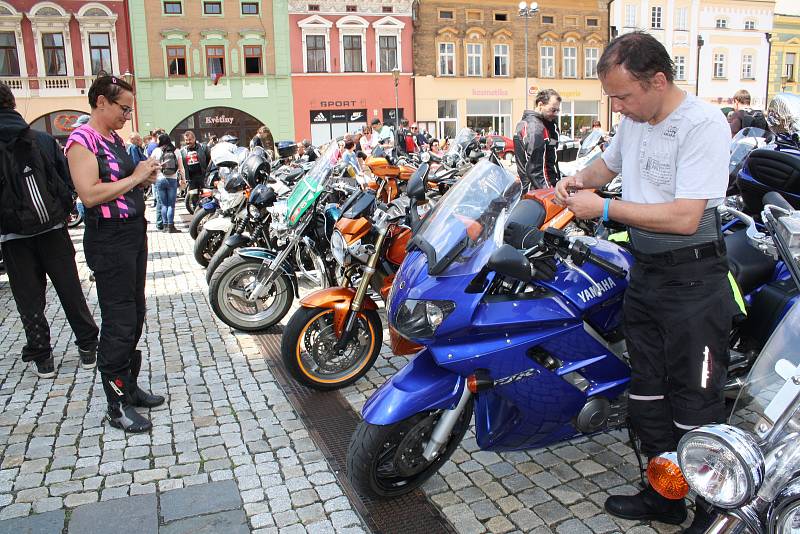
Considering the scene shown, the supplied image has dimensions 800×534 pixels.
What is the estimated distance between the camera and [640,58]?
2.35 m

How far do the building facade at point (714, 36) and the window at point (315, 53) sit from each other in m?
18.5

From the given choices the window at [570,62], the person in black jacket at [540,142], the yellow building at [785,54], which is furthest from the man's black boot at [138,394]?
the yellow building at [785,54]

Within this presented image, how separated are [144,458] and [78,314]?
5.67 feet

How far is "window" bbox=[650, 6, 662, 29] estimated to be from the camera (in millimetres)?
41906

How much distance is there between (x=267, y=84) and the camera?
33.5 meters

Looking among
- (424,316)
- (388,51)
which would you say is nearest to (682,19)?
(388,51)

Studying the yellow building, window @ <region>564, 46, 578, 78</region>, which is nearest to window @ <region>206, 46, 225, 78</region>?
window @ <region>564, 46, 578, 78</region>

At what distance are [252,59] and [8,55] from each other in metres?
10.8

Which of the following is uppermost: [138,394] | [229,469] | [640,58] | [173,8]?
[173,8]

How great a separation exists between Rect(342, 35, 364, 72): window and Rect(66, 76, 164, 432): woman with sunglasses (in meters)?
32.5

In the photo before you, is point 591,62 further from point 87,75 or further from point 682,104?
point 682,104

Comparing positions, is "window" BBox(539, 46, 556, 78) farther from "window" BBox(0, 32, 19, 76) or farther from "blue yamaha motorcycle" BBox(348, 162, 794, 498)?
"blue yamaha motorcycle" BBox(348, 162, 794, 498)

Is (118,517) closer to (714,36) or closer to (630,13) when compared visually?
(630,13)

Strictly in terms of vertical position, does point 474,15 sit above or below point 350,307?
above
